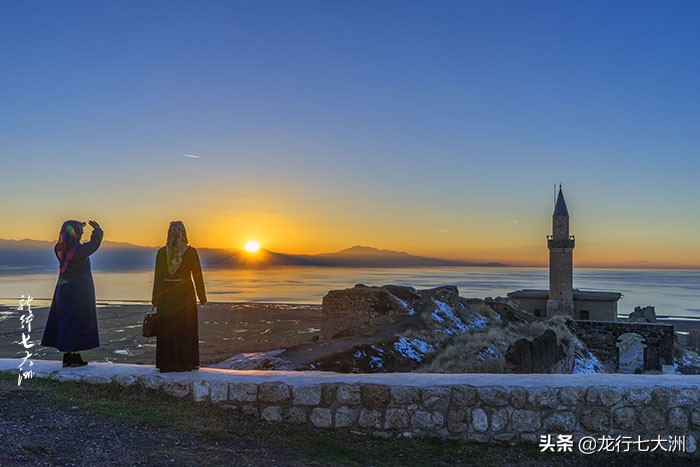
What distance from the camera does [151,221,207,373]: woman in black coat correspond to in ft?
20.3

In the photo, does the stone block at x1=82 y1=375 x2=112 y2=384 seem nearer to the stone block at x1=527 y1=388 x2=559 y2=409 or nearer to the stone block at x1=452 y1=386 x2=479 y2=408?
the stone block at x1=452 y1=386 x2=479 y2=408

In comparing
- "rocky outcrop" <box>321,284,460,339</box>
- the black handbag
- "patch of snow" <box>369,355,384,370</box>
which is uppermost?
the black handbag

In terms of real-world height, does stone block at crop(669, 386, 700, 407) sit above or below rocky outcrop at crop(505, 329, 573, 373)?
above

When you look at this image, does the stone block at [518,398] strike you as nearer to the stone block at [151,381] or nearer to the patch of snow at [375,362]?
the stone block at [151,381]

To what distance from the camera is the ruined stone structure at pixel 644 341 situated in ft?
90.0

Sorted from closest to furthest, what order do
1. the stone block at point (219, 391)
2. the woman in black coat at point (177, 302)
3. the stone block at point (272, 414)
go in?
the stone block at point (272, 414), the stone block at point (219, 391), the woman in black coat at point (177, 302)

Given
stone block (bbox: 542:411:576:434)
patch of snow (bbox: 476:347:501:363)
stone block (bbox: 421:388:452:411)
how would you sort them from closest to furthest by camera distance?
stone block (bbox: 542:411:576:434)
stone block (bbox: 421:388:452:411)
patch of snow (bbox: 476:347:501:363)

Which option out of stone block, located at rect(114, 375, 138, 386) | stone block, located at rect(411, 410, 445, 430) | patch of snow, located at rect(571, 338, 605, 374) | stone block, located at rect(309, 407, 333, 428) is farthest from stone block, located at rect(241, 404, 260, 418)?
patch of snow, located at rect(571, 338, 605, 374)

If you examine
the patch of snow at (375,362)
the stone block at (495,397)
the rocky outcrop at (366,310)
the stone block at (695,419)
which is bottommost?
the patch of snow at (375,362)

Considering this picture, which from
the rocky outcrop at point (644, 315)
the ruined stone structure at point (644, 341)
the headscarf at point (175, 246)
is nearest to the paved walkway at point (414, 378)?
the headscarf at point (175, 246)

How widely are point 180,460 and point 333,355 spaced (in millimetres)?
8914

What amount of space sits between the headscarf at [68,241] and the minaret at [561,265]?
44.0 m

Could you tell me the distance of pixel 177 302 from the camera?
6250mm

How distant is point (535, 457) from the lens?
4.94 meters
